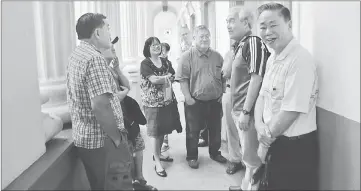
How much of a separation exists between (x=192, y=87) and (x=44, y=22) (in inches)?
55.5

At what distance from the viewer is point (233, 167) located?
7.43 ft

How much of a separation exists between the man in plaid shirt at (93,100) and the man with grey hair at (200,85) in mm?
1136

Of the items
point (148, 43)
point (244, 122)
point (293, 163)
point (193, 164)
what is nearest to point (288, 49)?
point (293, 163)

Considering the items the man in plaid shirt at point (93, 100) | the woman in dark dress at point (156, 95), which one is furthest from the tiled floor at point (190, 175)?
the man in plaid shirt at point (93, 100)

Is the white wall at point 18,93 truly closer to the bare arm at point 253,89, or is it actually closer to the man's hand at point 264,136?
the man's hand at point 264,136

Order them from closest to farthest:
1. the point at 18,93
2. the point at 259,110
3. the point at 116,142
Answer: the point at 18,93 → the point at 116,142 → the point at 259,110

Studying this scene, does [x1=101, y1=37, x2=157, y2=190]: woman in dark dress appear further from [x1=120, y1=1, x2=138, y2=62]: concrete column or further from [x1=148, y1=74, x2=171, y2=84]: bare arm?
[x1=120, y1=1, x2=138, y2=62]: concrete column

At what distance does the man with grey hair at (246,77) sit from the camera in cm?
164

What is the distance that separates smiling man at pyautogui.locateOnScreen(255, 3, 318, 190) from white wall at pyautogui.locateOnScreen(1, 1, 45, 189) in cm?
91

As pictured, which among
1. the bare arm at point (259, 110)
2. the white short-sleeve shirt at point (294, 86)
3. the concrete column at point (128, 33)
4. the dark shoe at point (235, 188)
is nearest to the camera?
the white short-sleeve shirt at point (294, 86)

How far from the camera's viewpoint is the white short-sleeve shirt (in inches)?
43.4

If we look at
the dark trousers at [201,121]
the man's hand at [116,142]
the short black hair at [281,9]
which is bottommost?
the dark trousers at [201,121]

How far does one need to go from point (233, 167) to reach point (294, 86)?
131 cm

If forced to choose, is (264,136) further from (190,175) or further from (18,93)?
(190,175)
